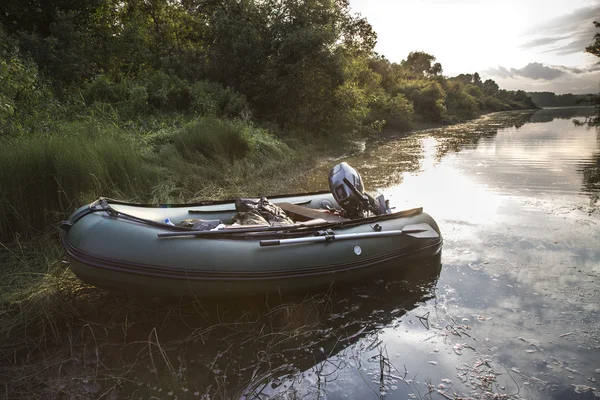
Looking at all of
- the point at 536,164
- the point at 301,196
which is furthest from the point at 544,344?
the point at 536,164

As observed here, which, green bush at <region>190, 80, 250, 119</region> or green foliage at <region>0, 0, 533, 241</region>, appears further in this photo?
green bush at <region>190, 80, 250, 119</region>

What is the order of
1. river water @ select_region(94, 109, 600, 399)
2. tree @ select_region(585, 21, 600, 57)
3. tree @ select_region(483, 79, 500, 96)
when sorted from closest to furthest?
river water @ select_region(94, 109, 600, 399) → tree @ select_region(585, 21, 600, 57) → tree @ select_region(483, 79, 500, 96)

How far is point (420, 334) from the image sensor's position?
3.13 metres

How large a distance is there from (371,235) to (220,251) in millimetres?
1487

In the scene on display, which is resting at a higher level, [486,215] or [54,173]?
[54,173]

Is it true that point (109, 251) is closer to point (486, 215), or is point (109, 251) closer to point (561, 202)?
point (486, 215)

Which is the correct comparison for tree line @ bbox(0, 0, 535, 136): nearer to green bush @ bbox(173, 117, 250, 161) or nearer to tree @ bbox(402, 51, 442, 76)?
green bush @ bbox(173, 117, 250, 161)

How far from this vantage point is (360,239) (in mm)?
3693

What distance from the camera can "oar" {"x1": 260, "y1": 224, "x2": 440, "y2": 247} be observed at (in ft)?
10.7

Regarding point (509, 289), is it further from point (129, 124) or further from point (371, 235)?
point (129, 124)

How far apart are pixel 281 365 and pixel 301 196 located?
273 centimetres

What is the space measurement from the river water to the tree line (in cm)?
727

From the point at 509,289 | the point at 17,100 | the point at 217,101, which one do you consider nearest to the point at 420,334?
the point at 509,289

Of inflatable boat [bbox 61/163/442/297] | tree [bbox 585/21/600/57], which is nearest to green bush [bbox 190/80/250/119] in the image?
inflatable boat [bbox 61/163/442/297]
